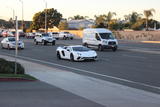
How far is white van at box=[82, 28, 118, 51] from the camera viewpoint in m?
A: 42.8

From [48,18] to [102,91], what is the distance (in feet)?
361

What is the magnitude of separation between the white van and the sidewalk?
2350 centimetres

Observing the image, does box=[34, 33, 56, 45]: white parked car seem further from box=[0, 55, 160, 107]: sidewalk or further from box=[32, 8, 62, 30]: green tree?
box=[32, 8, 62, 30]: green tree

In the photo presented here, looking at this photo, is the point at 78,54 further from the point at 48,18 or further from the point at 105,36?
the point at 48,18

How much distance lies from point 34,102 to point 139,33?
69.0 m

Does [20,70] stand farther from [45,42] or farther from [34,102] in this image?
[45,42]

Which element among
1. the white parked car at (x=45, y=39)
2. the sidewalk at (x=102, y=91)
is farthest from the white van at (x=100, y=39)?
the sidewalk at (x=102, y=91)

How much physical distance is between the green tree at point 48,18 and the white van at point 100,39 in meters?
76.7

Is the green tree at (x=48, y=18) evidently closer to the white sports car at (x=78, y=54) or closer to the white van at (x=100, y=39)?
the white van at (x=100, y=39)

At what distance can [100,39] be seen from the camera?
43406 millimetres

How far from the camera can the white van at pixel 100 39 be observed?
42.8 meters

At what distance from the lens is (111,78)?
18828 millimetres

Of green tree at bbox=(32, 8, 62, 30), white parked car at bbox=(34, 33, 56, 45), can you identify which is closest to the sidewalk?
white parked car at bbox=(34, 33, 56, 45)

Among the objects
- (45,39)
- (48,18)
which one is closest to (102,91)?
(45,39)
